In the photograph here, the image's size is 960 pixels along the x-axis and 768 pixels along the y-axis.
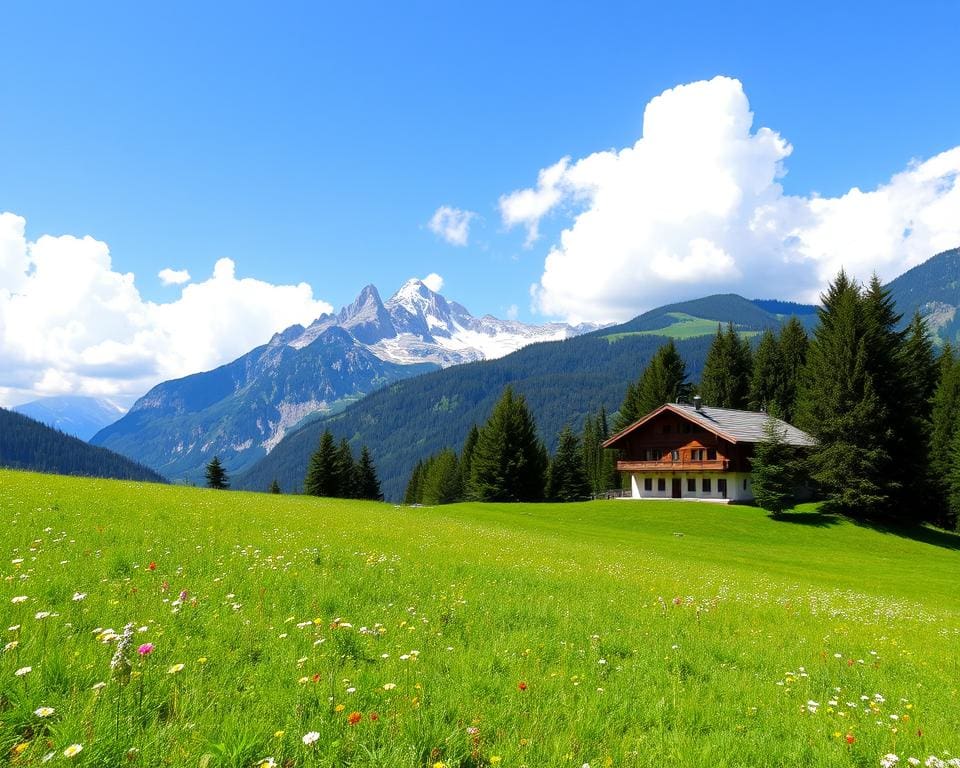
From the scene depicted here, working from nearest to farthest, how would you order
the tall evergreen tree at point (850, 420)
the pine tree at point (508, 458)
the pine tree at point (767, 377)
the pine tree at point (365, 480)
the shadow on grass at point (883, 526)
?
the shadow on grass at point (883, 526), the tall evergreen tree at point (850, 420), the pine tree at point (508, 458), the pine tree at point (767, 377), the pine tree at point (365, 480)

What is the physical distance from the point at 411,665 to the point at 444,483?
337ft

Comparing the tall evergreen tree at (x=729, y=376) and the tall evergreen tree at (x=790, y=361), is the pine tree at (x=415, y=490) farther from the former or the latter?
the tall evergreen tree at (x=790, y=361)

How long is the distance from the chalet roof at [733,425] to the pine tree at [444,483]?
147 feet

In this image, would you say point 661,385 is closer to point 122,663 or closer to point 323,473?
point 323,473

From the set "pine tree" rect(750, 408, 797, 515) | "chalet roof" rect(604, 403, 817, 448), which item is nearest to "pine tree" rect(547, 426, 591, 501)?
"chalet roof" rect(604, 403, 817, 448)

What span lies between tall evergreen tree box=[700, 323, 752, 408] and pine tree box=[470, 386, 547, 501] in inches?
1359

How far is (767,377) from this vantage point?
88.4 meters

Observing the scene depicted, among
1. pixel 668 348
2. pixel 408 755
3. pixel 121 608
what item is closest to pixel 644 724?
pixel 408 755

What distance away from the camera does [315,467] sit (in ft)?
283

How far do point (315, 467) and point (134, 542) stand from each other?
255 ft

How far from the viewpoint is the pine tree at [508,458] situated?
80250mm

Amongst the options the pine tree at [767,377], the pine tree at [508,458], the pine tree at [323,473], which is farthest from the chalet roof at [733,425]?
the pine tree at [323,473]

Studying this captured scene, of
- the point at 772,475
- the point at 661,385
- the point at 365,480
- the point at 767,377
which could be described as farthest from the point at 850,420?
the point at 365,480

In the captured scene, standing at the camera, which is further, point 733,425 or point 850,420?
point 733,425
